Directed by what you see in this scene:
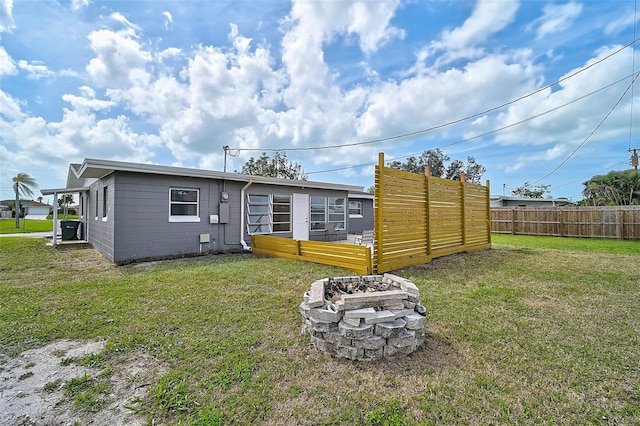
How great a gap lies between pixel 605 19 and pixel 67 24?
15.4 m

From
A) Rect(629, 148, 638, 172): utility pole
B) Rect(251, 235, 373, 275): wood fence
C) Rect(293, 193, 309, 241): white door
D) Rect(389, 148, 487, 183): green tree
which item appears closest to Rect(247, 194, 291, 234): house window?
Rect(293, 193, 309, 241): white door

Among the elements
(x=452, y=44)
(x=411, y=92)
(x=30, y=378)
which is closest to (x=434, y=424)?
(x=30, y=378)

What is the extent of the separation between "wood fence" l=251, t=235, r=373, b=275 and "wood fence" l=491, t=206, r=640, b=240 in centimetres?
1361

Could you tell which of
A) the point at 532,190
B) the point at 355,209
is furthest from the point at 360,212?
the point at 532,190

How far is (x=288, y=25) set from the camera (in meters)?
9.28

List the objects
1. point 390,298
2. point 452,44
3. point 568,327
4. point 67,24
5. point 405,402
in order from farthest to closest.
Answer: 1. point 452,44
2. point 67,24
3. point 568,327
4. point 390,298
5. point 405,402

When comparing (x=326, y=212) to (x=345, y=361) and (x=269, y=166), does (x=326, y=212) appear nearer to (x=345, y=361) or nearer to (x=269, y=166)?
(x=345, y=361)

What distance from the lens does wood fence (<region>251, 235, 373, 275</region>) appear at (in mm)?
5848

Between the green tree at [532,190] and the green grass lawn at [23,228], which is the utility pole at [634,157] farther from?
the green grass lawn at [23,228]

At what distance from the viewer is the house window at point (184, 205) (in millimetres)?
8070

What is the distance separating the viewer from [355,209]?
54.9 feet

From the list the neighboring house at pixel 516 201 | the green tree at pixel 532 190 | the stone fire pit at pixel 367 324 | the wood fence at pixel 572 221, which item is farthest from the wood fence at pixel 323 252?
the green tree at pixel 532 190

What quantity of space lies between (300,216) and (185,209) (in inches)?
163

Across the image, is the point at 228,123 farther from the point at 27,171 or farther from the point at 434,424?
the point at 27,171
